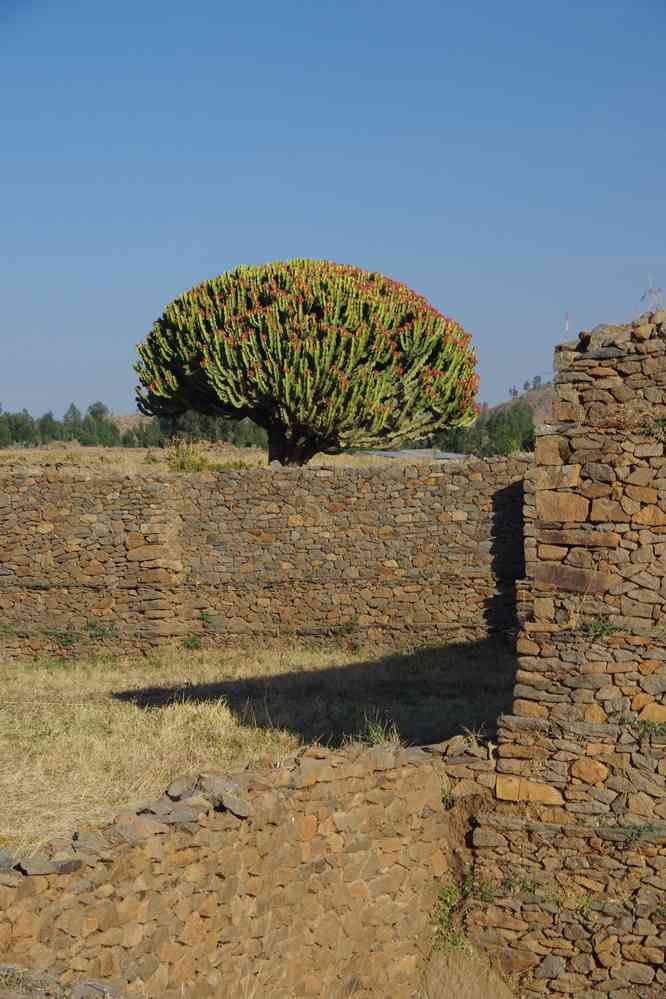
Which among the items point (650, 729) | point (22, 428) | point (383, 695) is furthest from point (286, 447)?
point (22, 428)

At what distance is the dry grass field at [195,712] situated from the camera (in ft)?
32.6

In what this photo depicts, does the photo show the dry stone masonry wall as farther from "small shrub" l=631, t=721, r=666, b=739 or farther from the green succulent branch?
the green succulent branch

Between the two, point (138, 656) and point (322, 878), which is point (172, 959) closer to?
point (322, 878)

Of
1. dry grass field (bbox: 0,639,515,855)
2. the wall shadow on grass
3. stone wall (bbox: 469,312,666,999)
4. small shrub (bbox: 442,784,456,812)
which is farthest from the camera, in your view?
the wall shadow on grass

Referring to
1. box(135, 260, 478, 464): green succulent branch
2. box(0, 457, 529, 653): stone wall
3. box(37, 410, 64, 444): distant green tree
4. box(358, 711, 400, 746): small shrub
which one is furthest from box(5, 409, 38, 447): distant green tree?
box(358, 711, 400, 746): small shrub

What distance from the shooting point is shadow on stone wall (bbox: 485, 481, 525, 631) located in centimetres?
1653

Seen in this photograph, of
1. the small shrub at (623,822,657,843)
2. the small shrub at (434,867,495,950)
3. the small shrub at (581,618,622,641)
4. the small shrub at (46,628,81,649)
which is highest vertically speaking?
the small shrub at (581,618,622,641)

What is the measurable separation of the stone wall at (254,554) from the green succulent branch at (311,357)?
34.9 feet

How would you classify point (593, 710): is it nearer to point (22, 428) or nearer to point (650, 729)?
point (650, 729)

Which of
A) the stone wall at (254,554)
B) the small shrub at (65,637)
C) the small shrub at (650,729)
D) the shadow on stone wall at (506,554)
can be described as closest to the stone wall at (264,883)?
the small shrub at (650,729)

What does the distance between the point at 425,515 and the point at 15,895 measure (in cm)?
1135

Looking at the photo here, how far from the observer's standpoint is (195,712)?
497 inches

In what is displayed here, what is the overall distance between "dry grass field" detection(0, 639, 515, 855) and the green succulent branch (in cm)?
1187

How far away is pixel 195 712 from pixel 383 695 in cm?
241
